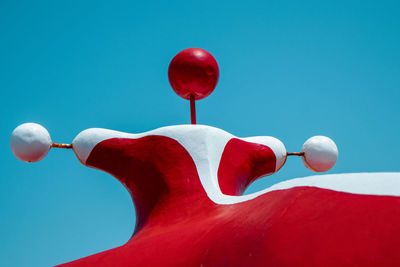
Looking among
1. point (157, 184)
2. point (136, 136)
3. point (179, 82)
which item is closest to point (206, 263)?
point (157, 184)

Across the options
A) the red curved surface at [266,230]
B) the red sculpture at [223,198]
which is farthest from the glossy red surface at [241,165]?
the red curved surface at [266,230]

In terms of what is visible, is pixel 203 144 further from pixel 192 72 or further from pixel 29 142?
pixel 29 142

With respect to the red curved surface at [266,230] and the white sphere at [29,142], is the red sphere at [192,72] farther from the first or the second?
the white sphere at [29,142]

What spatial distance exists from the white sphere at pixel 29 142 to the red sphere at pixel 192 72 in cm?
136

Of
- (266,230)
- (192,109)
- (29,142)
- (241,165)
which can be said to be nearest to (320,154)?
(241,165)

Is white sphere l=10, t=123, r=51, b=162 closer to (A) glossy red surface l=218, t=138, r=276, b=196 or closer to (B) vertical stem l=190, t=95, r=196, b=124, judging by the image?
(B) vertical stem l=190, t=95, r=196, b=124

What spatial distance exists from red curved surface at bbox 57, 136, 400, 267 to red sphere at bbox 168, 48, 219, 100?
1020mm

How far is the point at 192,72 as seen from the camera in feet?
16.0

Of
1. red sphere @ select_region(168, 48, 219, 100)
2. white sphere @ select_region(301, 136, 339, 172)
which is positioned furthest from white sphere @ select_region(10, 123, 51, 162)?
white sphere @ select_region(301, 136, 339, 172)

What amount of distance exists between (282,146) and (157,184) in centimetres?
149

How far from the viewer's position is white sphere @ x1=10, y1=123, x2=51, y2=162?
4.51 meters

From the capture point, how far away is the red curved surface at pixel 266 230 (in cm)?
200

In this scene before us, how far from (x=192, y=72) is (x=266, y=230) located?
9.15ft

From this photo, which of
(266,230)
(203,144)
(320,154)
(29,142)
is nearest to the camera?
(266,230)
